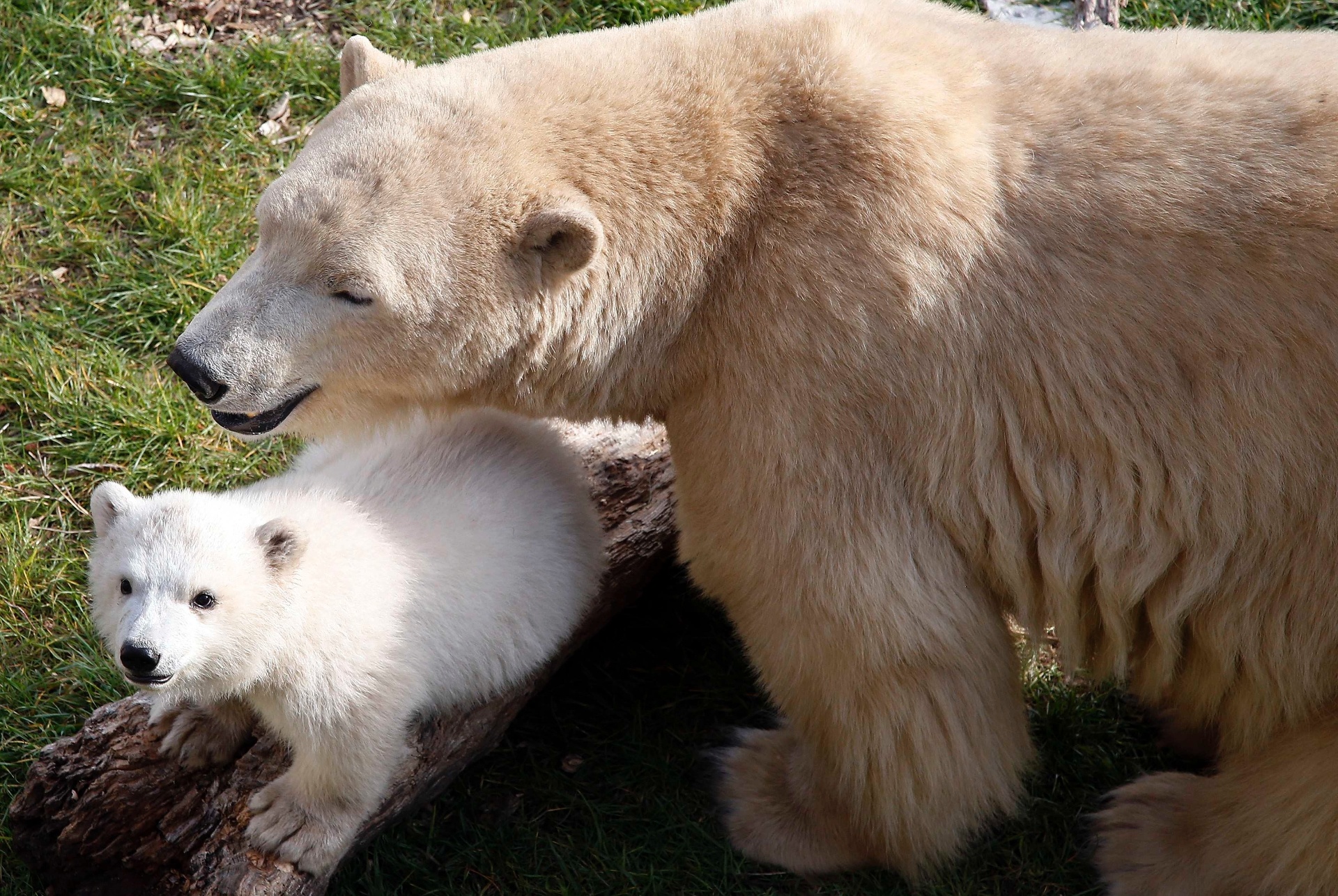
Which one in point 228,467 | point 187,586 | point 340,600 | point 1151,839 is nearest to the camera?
point 187,586

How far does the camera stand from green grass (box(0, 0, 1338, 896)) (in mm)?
4230

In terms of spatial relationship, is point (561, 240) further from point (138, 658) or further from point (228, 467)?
point (228, 467)

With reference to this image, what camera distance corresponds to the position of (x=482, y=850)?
166 inches

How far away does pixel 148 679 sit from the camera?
3258mm

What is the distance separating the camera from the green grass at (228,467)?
4230 millimetres

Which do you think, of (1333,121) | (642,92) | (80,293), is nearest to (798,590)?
(642,92)

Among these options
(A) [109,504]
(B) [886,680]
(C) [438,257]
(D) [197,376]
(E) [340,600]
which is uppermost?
(C) [438,257]

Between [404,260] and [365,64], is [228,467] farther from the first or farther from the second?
[404,260]

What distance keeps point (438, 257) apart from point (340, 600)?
1.11m

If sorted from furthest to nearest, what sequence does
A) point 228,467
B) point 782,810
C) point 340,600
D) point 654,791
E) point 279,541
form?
1. point 228,467
2. point 654,791
3. point 782,810
4. point 340,600
5. point 279,541

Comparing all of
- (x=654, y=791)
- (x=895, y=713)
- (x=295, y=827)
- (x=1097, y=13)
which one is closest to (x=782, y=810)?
(x=654, y=791)

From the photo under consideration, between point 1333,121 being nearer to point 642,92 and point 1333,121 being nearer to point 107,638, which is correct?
point 642,92

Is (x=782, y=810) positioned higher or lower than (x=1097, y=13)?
lower

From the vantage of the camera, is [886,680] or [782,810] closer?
[886,680]
